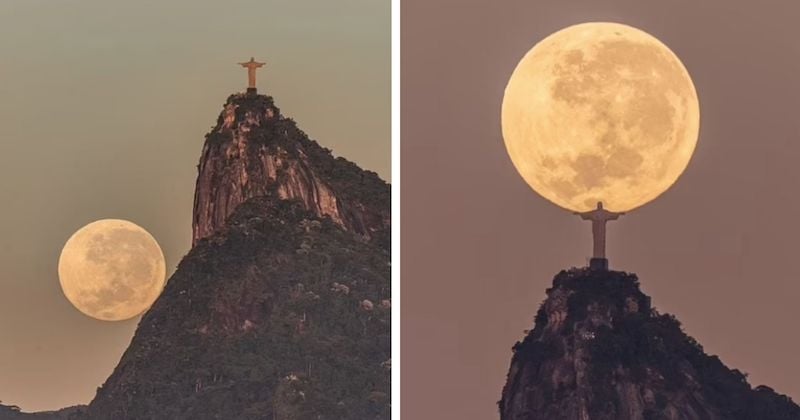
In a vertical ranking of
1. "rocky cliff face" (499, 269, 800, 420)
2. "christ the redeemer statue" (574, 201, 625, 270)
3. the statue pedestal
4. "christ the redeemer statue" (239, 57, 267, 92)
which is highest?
"christ the redeemer statue" (239, 57, 267, 92)

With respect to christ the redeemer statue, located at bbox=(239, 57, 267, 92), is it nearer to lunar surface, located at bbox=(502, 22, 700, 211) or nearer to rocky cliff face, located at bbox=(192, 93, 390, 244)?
rocky cliff face, located at bbox=(192, 93, 390, 244)

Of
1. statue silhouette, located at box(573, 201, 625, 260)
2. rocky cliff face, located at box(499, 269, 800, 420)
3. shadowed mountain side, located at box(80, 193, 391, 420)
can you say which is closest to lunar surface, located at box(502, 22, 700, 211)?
statue silhouette, located at box(573, 201, 625, 260)

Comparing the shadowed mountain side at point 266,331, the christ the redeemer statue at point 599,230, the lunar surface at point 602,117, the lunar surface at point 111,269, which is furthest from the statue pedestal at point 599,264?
the lunar surface at point 111,269

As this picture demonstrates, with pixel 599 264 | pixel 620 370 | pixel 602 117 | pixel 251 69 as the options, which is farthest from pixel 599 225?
pixel 251 69

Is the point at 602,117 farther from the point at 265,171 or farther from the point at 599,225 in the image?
the point at 265,171

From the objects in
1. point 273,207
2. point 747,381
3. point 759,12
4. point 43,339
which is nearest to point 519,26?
point 759,12

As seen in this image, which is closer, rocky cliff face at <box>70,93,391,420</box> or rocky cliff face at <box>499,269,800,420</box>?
rocky cliff face at <box>499,269,800,420</box>
